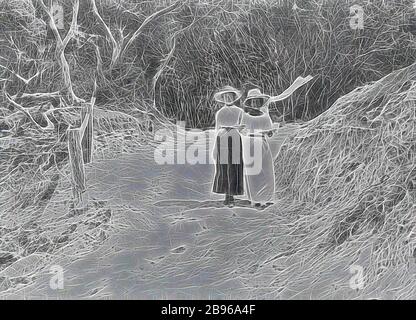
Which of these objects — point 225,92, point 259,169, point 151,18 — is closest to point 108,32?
point 151,18

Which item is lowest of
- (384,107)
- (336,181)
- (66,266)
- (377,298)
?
(377,298)

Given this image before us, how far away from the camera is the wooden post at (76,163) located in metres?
3.92

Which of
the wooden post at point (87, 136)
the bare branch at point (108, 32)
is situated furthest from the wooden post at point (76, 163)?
the bare branch at point (108, 32)

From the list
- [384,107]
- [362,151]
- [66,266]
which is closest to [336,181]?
[362,151]

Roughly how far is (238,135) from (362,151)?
3.50 feet

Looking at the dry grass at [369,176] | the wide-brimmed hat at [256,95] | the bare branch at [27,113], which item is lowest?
the dry grass at [369,176]

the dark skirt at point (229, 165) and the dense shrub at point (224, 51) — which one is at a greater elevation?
the dense shrub at point (224, 51)

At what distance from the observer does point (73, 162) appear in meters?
3.94

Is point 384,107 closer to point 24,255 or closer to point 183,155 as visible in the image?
point 183,155

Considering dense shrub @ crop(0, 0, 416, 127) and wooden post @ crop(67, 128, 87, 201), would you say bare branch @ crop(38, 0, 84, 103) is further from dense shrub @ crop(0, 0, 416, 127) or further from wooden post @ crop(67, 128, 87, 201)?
A: wooden post @ crop(67, 128, 87, 201)

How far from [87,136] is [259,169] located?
5.01 ft

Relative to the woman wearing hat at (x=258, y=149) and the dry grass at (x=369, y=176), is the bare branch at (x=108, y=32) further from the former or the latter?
the dry grass at (x=369, y=176)

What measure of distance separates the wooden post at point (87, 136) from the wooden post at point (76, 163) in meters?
0.04

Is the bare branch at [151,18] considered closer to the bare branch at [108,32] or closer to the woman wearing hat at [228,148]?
the bare branch at [108,32]
